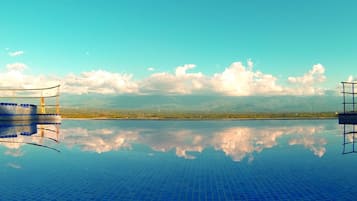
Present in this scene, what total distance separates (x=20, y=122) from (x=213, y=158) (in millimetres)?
44281

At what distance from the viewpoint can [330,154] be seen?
20844mm

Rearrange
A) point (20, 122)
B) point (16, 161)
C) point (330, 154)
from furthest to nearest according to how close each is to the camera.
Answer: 1. point (20, 122)
2. point (330, 154)
3. point (16, 161)

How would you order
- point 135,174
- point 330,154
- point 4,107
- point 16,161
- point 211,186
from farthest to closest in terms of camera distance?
point 4,107, point 330,154, point 16,161, point 135,174, point 211,186

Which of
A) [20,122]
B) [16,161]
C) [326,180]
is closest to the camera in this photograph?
[326,180]

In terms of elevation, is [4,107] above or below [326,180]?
above

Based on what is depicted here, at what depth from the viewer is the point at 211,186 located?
12586mm

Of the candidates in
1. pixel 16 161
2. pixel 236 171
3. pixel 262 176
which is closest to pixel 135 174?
pixel 236 171

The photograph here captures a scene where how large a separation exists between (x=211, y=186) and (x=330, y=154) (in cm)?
1271

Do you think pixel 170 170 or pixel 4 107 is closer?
pixel 170 170

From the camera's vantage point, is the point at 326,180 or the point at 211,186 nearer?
the point at 211,186

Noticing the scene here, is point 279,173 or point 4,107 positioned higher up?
point 4,107

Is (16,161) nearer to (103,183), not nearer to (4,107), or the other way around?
(103,183)

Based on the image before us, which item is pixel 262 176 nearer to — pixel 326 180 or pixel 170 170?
pixel 326 180

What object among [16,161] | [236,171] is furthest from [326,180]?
[16,161]
